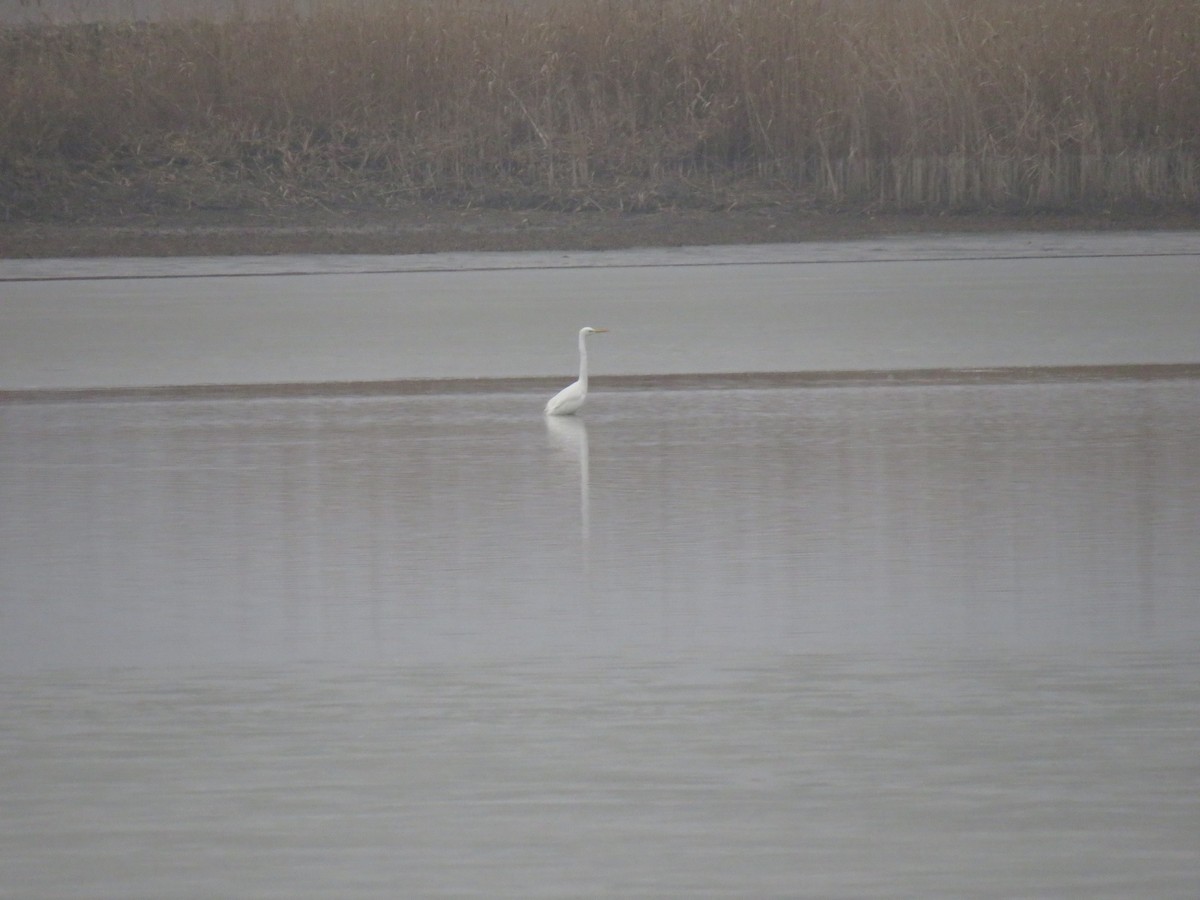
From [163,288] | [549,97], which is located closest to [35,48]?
[549,97]

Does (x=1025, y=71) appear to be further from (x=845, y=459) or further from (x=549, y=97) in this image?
(x=845, y=459)

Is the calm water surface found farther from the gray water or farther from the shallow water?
the shallow water

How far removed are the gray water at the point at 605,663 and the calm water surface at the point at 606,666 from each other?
13 millimetres

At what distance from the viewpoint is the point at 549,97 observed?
68.2 feet

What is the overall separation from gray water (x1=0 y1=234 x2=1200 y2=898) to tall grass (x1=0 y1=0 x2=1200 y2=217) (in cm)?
1112

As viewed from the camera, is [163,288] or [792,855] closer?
[792,855]

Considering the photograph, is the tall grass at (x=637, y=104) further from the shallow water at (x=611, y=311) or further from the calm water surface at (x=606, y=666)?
the calm water surface at (x=606, y=666)

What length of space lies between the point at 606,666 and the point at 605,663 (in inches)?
1.2

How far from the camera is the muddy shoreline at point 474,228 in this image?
16.9 metres

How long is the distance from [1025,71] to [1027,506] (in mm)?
13914

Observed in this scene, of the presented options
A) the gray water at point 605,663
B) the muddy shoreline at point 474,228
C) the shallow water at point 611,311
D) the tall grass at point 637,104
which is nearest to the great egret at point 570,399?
the gray water at point 605,663

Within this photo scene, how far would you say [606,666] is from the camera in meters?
4.85

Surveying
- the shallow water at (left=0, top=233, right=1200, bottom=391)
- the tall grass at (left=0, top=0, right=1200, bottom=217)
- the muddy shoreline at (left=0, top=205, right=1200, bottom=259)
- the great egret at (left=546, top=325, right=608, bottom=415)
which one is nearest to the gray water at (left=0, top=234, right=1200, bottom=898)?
the great egret at (left=546, top=325, right=608, bottom=415)

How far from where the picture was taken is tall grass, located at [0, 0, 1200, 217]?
1936 centimetres
